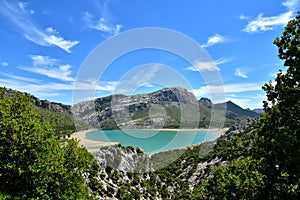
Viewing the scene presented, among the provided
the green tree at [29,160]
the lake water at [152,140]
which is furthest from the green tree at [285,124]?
the lake water at [152,140]

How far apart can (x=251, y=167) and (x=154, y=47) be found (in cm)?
2383

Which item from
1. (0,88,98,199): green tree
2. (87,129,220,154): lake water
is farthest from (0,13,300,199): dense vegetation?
(87,129,220,154): lake water

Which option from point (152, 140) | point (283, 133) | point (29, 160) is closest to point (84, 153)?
point (29, 160)

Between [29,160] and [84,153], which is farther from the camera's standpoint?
[84,153]

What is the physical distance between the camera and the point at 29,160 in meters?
12.6

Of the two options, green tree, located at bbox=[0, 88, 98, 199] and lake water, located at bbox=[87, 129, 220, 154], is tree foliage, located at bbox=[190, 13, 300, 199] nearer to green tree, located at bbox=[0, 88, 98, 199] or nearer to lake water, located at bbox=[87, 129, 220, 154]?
green tree, located at bbox=[0, 88, 98, 199]

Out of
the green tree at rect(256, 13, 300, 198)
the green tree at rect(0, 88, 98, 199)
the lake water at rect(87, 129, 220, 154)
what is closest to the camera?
the green tree at rect(256, 13, 300, 198)

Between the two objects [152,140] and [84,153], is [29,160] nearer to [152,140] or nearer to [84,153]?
[84,153]

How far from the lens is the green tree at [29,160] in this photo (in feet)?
39.8

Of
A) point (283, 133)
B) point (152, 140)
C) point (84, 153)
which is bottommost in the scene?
point (152, 140)

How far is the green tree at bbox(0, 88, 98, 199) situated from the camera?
477 inches

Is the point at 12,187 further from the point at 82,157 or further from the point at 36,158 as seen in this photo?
the point at 82,157

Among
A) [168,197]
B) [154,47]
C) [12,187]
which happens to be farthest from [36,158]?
[168,197]

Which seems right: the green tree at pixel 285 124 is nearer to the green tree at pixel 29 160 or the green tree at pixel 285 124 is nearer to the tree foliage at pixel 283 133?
the tree foliage at pixel 283 133
